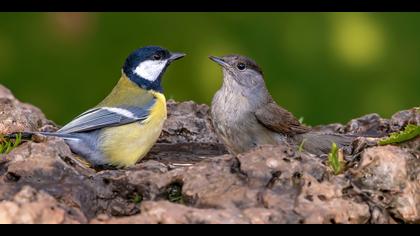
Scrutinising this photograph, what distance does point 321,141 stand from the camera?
21.7ft

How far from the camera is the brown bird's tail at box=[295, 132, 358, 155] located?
651 cm

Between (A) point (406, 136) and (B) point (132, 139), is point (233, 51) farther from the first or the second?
(A) point (406, 136)

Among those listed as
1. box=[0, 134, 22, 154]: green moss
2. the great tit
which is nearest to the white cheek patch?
the great tit

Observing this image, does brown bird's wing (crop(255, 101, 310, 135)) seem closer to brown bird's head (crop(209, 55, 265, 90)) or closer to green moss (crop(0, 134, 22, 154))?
brown bird's head (crop(209, 55, 265, 90))

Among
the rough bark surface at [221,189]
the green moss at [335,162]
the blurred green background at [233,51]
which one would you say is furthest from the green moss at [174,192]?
the blurred green background at [233,51]

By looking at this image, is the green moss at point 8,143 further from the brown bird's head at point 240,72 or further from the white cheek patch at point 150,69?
the brown bird's head at point 240,72

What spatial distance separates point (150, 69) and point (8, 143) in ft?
5.29

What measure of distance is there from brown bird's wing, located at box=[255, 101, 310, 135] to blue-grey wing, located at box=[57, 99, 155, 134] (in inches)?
30.2

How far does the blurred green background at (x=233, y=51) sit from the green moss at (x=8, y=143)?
3.14 meters

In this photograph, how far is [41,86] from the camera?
8977 millimetres
